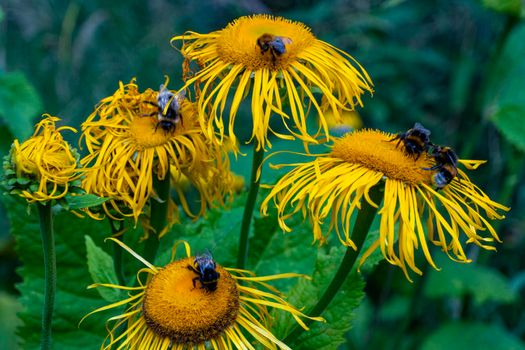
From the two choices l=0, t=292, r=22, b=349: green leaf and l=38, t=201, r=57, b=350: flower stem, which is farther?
l=0, t=292, r=22, b=349: green leaf

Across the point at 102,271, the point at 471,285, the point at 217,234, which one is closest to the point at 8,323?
the point at 217,234

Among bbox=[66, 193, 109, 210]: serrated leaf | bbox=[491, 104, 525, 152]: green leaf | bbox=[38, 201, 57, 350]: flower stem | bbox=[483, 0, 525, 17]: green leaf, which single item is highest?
bbox=[483, 0, 525, 17]: green leaf

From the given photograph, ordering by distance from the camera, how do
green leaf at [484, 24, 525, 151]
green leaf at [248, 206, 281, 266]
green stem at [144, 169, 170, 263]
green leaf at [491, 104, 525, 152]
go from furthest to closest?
green leaf at [484, 24, 525, 151] → green leaf at [491, 104, 525, 152] → green leaf at [248, 206, 281, 266] → green stem at [144, 169, 170, 263]

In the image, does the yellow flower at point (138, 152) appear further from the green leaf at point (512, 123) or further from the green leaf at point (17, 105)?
the green leaf at point (512, 123)

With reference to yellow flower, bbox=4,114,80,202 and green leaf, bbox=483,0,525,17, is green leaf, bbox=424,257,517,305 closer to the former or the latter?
green leaf, bbox=483,0,525,17

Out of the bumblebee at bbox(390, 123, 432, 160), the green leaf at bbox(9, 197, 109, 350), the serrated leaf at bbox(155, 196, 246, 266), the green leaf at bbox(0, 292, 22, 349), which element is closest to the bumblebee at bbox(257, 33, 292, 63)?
the bumblebee at bbox(390, 123, 432, 160)
